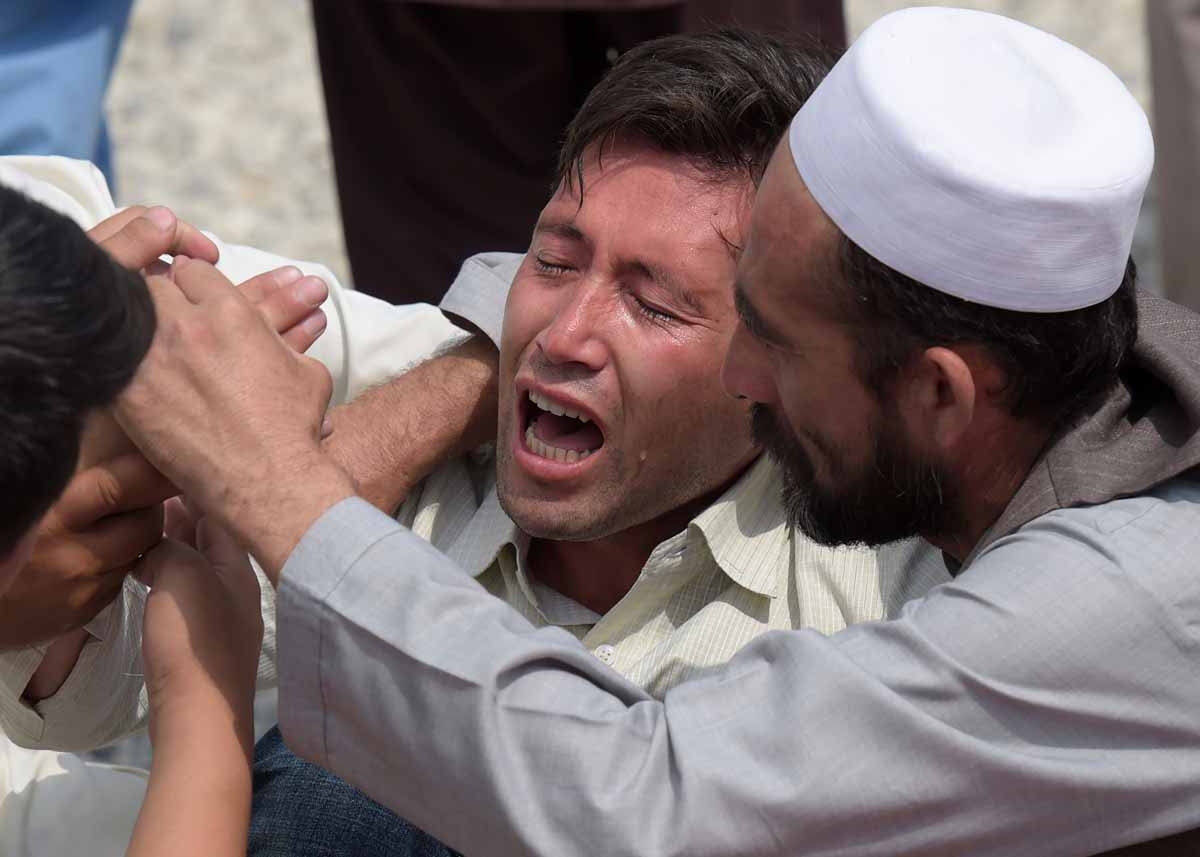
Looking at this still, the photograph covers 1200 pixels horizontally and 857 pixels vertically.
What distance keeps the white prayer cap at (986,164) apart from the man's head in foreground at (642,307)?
0.57 meters

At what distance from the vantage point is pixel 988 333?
2016mm

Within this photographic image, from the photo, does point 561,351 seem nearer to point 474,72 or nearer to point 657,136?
point 657,136

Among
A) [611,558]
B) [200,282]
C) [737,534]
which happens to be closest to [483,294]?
[611,558]

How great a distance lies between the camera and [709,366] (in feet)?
8.63

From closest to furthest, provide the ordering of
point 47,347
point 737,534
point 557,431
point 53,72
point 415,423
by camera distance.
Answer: point 47,347 → point 737,534 → point 557,431 → point 415,423 → point 53,72

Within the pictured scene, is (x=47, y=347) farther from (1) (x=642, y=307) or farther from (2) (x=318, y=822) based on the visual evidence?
(1) (x=642, y=307)

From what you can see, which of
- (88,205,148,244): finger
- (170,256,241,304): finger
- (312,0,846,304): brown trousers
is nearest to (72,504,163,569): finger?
(170,256,241,304): finger

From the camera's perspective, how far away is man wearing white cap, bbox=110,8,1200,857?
6.11ft

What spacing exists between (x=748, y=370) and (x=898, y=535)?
277 millimetres

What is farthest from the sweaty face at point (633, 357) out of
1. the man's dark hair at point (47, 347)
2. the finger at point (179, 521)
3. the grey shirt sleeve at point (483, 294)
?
the man's dark hair at point (47, 347)

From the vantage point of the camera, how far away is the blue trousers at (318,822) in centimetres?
242

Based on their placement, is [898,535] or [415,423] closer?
[898,535]

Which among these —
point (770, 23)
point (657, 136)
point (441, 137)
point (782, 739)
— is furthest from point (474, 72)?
point (782, 739)

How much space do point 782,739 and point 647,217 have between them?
99 cm
